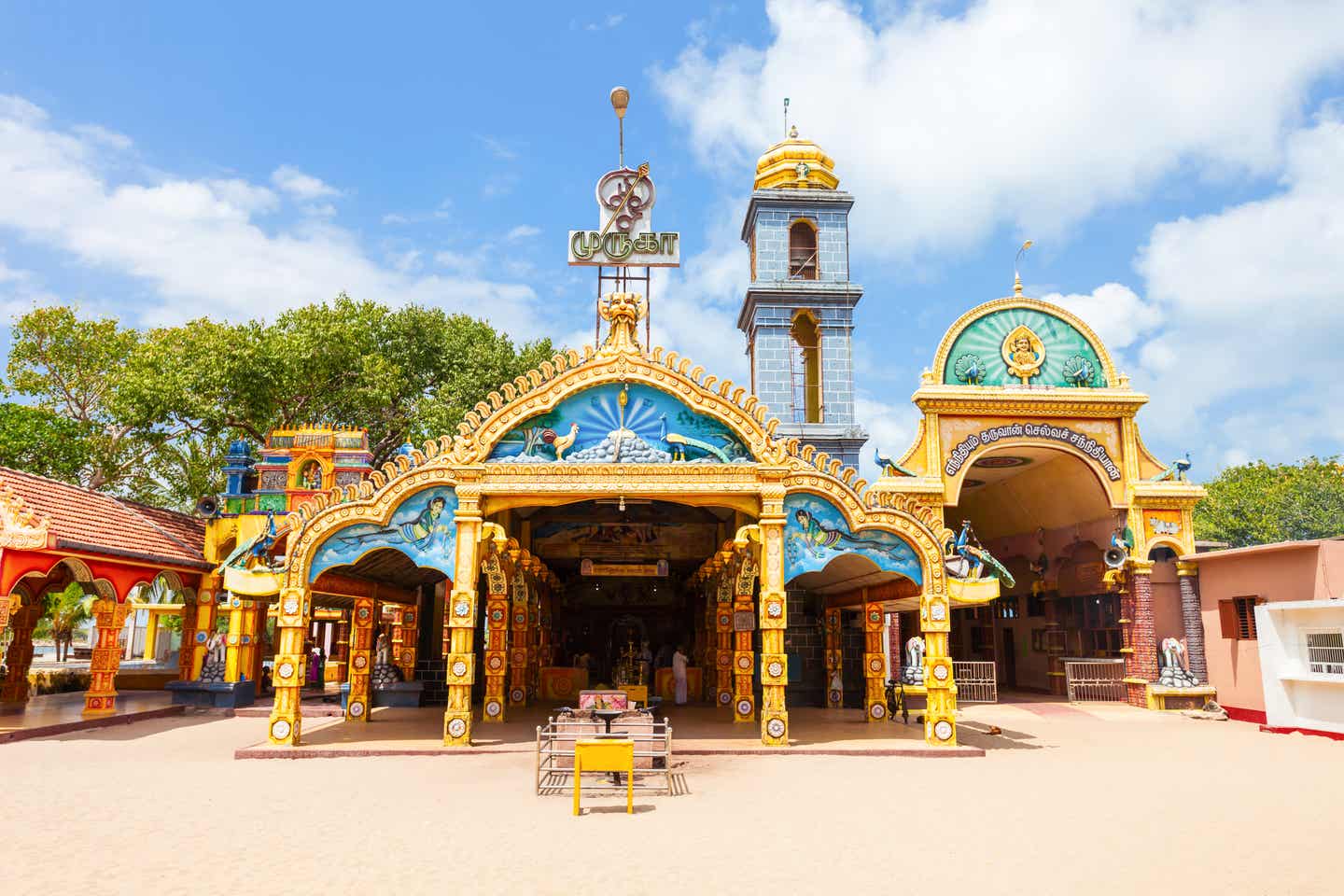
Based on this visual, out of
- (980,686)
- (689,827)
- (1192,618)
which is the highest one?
(1192,618)

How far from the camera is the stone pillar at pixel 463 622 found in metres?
14.9

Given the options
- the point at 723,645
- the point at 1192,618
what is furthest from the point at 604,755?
the point at 1192,618

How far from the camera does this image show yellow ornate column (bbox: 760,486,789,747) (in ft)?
49.7

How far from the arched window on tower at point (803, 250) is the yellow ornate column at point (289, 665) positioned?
17.8 m

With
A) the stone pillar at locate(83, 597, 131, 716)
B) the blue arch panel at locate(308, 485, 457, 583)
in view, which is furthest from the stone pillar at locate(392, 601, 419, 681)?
the blue arch panel at locate(308, 485, 457, 583)

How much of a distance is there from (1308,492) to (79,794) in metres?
49.5

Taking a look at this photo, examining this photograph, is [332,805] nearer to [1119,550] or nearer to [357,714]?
[357,714]

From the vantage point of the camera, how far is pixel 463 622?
15.1m

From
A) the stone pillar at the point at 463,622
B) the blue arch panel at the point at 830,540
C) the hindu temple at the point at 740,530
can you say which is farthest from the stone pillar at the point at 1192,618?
the stone pillar at the point at 463,622

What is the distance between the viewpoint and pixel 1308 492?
41.7 metres

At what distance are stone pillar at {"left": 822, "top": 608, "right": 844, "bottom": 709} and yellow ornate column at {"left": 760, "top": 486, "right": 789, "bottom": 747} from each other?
7301 mm

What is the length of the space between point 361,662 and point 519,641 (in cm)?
382

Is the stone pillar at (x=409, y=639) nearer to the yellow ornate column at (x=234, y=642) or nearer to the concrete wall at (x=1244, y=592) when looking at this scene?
the yellow ornate column at (x=234, y=642)

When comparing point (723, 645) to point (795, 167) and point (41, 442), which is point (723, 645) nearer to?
point (795, 167)
